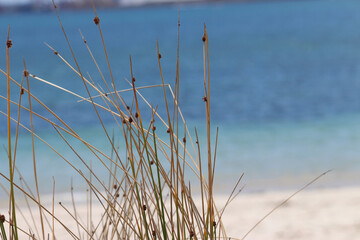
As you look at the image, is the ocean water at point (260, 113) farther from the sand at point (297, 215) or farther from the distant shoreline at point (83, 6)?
the distant shoreline at point (83, 6)

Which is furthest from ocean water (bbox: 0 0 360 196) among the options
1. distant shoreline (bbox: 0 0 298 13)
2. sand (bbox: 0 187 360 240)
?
distant shoreline (bbox: 0 0 298 13)

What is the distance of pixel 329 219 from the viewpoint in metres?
4.00

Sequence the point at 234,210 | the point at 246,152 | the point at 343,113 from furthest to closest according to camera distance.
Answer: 1. the point at 343,113
2. the point at 246,152
3. the point at 234,210

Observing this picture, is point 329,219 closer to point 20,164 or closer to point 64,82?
point 20,164

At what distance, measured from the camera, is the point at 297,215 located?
4160mm

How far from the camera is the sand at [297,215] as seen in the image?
3705 mm

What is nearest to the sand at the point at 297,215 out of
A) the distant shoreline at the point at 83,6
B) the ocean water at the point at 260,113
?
the ocean water at the point at 260,113

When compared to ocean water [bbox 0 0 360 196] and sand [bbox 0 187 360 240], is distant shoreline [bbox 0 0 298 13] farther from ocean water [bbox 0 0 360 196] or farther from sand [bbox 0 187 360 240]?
sand [bbox 0 187 360 240]

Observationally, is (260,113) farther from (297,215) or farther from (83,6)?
(83,6)

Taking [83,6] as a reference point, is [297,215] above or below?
below

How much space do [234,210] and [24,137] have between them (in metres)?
4.64

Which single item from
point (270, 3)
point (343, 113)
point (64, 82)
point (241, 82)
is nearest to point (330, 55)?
point (241, 82)

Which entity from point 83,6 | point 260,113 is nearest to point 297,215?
point 260,113

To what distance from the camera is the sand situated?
371 cm
